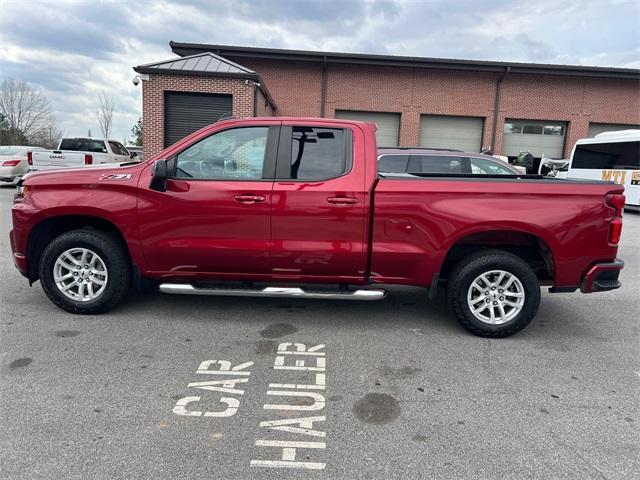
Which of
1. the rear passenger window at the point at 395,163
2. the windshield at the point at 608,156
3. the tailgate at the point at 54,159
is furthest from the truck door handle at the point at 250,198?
the windshield at the point at 608,156

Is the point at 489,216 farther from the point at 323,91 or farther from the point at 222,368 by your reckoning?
the point at 323,91

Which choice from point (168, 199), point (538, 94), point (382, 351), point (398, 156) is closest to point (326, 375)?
point (382, 351)

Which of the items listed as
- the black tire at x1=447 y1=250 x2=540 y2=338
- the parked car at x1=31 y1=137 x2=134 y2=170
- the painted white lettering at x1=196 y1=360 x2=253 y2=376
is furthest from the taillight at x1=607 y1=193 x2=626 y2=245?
the parked car at x1=31 y1=137 x2=134 y2=170

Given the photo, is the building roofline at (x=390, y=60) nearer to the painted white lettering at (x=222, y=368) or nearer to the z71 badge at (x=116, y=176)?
the z71 badge at (x=116, y=176)

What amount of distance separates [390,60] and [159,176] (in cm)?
1984

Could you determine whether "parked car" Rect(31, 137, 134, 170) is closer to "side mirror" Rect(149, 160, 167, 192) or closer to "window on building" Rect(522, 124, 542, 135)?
"side mirror" Rect(149, 160, 167, 192)

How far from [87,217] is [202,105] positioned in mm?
12041

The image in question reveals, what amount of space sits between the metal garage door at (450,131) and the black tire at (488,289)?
19.9m

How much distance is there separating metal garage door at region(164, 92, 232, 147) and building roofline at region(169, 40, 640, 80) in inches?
290

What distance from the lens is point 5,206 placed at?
1207 cm

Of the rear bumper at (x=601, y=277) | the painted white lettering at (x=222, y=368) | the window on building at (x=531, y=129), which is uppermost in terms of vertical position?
the window on building at (x=531, y=129)

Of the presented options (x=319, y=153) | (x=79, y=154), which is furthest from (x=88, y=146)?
(x=319, y=153)

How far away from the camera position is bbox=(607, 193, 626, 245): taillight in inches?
158

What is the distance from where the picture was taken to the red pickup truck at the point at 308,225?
4066 mm
